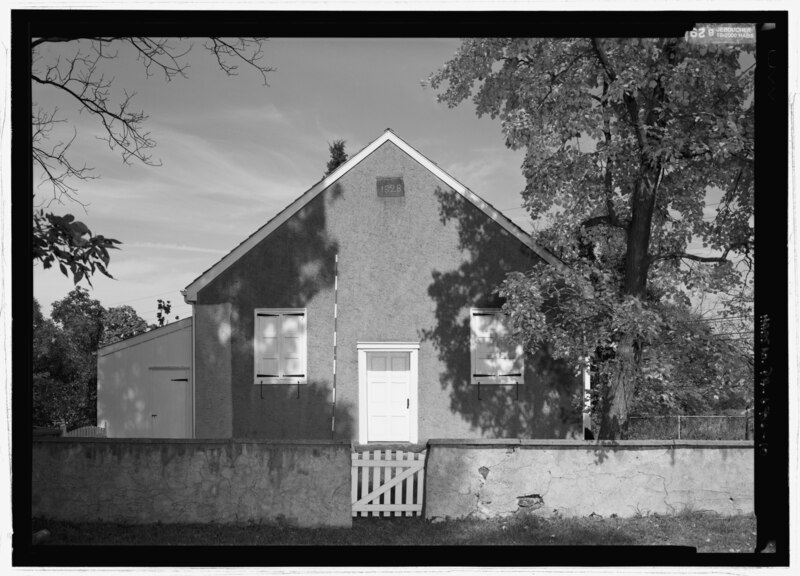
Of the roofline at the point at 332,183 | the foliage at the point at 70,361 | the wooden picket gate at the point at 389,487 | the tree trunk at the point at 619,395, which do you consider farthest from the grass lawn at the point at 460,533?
the foliage at the point at 70,361

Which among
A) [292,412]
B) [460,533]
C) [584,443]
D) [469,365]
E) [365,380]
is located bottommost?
[460,533]

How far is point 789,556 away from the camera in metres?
4.58

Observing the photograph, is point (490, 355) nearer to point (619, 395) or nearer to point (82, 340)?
point (619, 395)

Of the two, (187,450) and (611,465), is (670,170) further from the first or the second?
(187,450)

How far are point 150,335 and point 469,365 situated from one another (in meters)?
6.94

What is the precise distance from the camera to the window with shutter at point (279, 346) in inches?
514

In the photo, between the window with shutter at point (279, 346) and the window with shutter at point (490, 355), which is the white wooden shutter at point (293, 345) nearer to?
the window with shutter at point (279, 346)

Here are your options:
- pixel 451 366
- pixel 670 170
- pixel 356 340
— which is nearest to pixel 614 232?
pixel 670 170

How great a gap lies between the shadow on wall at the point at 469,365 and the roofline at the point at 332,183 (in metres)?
0.21

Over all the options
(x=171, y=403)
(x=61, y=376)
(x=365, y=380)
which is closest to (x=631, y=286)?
(x=365, y=380)

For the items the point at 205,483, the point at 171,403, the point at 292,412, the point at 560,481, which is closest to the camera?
the point at 205,483

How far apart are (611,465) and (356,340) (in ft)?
20.0

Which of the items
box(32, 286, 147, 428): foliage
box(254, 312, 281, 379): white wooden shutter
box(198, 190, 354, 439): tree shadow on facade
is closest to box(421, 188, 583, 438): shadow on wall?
box(198, 190, 354, 439): tree shadow on facade

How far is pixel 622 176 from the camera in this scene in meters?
9.52
